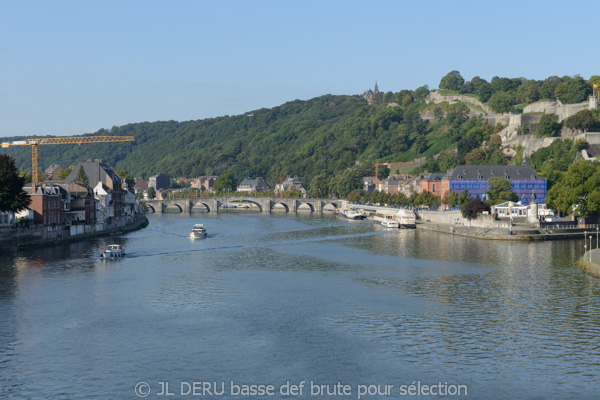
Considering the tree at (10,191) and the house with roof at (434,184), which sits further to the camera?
the house with roof at (434,184)

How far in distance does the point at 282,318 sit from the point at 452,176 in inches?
3371

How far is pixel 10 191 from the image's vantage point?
64.1 m

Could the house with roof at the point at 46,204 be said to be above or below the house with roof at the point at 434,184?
below

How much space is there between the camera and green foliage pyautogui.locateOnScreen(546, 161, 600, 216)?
80250mm

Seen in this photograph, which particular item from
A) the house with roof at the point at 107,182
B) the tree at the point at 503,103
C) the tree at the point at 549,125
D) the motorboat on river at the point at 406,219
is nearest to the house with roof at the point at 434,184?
the motorboat on river at the point at 406,219

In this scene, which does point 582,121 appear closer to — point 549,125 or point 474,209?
point 549,125

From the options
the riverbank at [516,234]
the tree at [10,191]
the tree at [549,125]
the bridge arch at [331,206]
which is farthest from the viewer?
the bridge arch at [331,206]

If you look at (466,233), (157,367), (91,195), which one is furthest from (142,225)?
(157,367)

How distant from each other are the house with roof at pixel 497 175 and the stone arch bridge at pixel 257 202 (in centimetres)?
5360

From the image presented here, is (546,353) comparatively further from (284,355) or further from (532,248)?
(532,248)

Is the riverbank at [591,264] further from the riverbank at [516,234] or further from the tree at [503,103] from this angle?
the tree at [503,103]

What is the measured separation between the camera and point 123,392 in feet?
84.4

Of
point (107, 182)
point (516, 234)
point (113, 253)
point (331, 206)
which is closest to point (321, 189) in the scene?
point (331, 206)

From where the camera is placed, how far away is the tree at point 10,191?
6328 centimetres
